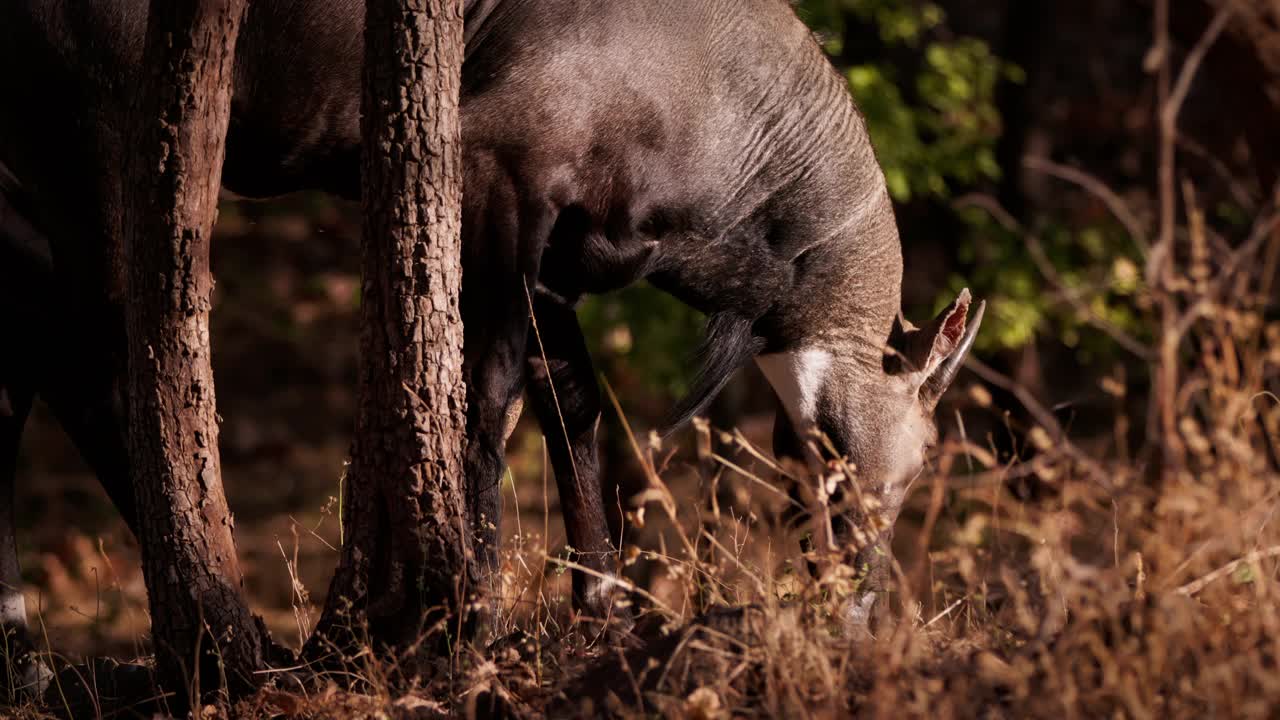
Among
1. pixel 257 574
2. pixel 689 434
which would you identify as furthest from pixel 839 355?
pixel 257 574

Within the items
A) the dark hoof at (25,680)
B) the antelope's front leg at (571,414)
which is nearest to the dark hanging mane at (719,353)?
the antelope's front leg at (571,414)

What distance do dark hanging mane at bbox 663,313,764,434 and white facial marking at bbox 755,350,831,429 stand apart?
0.43 ft

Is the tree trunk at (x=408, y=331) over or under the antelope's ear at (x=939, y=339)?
over

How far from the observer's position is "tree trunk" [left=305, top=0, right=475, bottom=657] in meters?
3.46

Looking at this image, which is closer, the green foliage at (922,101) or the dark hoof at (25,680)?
the dark hoof at (25,680)

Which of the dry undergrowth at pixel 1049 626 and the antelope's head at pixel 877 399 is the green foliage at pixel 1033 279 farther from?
the dry undergrowth at pixel 1049 626

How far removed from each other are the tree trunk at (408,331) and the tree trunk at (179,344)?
13.4 inches

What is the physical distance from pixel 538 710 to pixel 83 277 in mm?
2042

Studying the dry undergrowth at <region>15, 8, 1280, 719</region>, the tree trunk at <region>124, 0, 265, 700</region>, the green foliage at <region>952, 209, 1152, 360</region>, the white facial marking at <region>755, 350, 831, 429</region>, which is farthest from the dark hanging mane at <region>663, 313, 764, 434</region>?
the green foliage at <region>952, 209, 1152, 360</region>

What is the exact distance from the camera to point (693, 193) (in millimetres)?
4512

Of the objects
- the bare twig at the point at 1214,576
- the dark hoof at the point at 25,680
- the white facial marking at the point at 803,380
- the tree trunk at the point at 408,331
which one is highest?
the tree trunk at the point at 408,331

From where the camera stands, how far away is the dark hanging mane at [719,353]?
4.94 meters

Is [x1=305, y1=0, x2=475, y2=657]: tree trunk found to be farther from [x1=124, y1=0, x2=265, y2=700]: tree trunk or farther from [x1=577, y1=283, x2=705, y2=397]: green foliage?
[x1=577, y1=283, x2=705, y2=397]: green foliage

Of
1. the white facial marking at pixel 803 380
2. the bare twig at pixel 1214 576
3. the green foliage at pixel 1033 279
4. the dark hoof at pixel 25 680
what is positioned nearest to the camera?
the bare twig at pixel 1214 576
